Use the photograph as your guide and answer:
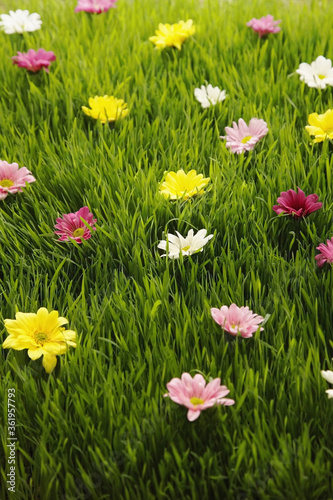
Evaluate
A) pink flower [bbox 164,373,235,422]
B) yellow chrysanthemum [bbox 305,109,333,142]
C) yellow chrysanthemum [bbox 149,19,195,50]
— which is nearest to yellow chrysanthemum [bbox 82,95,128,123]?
yellow chrysanthemum [bbox 149,19,195,50]

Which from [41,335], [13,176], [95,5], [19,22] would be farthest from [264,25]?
[41,335]

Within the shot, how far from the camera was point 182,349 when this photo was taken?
133cm

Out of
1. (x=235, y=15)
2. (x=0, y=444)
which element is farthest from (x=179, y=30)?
(x=0, y=444)

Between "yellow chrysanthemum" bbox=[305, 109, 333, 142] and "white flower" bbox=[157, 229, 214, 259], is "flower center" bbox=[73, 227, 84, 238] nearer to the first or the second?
"white flower" bbox=[157, 229, 214, 259]

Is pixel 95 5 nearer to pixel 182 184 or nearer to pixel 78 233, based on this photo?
pixel 182 184

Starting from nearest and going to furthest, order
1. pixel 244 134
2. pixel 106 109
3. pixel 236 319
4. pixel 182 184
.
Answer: pixel 236 319
pixel 182 184
pixel 244 134
pixel 106 109

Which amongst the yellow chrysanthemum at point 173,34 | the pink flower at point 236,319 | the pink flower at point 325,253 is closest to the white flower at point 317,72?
the yellow chrysanthemum at point 173,34

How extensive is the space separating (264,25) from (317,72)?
1.53 ft

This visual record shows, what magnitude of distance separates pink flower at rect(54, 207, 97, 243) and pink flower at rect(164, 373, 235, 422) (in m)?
0.58

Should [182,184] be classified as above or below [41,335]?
above

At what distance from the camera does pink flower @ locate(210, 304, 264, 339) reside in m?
1.32

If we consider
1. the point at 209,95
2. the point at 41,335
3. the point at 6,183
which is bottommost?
the point at 41,335

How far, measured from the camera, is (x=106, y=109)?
2107 millimetres

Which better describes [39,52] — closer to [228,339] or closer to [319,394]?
[228,339]
